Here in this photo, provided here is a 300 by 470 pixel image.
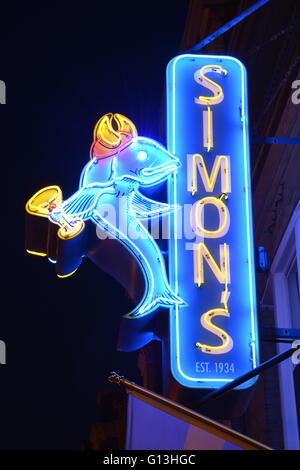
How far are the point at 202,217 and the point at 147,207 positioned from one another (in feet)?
2.25

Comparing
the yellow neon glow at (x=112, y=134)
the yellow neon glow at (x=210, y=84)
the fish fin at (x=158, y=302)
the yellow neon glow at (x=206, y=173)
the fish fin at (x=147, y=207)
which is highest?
the yellow neon glow at (x=210, y=84)

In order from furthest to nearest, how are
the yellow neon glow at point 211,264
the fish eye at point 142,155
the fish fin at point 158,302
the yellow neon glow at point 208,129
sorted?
the fish eye at point 142,155, the yellow neon glow at point 208,129, the yellow neon glow at point 211,264, the fish fin at point 158,302

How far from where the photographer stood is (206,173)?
31.0 feet

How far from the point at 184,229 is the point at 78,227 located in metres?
1.15

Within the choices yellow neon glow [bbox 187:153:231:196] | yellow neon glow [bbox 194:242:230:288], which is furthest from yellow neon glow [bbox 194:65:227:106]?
yellow neon glow [bbox 194:242:230:288]

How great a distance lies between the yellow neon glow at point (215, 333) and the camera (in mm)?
8578

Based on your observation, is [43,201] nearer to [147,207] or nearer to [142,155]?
[147,207]

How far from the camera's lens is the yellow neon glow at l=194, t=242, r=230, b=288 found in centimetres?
891

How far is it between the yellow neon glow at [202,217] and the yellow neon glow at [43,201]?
152cm

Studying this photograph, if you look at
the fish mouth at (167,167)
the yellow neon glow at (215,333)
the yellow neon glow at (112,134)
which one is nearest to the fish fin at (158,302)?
the yellow neon glow at (215,333)

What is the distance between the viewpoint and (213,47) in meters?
15.6

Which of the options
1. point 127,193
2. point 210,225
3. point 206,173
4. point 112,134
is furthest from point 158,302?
point 112,134

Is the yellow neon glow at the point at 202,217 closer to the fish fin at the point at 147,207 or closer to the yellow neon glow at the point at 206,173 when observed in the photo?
the yellow neon glow at the point at 206,173
